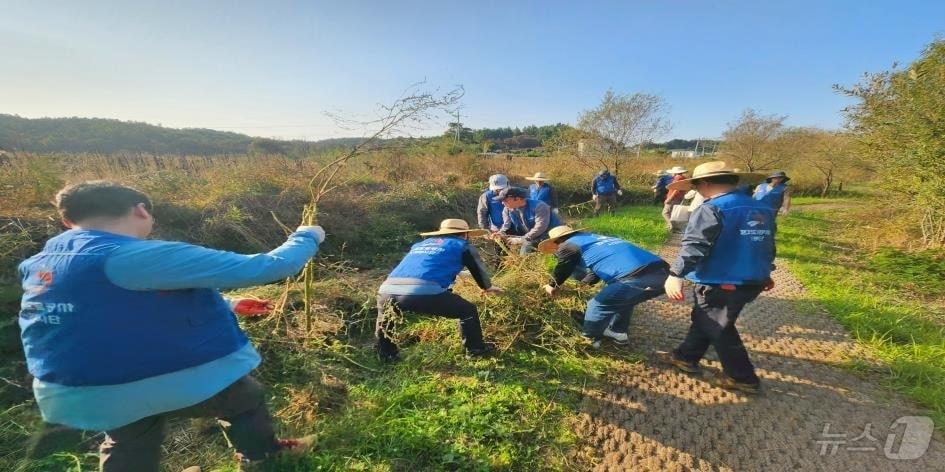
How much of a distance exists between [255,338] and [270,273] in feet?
6.78

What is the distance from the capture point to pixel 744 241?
2.80 meters

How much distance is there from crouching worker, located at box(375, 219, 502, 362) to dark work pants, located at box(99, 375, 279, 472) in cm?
139

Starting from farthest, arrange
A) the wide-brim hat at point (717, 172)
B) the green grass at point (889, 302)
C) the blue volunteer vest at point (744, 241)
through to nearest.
Answer: the green grass at point (889, 302) < the wide-brim hat at point (717, 172) < the blue volunteer vest at point (744, 241)

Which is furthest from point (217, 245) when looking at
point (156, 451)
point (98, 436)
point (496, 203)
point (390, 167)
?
point (390, 167)

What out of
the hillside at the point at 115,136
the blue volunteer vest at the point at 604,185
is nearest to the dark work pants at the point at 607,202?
the blue volunteer vest at the point at 604,185

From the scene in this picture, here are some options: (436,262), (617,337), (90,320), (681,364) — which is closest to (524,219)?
(617,337)

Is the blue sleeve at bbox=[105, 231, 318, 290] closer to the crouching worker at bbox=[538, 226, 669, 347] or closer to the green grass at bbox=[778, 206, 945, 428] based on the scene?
the crouching worker at bbox=[538, 226, 669, 347]

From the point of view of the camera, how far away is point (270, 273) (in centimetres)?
180

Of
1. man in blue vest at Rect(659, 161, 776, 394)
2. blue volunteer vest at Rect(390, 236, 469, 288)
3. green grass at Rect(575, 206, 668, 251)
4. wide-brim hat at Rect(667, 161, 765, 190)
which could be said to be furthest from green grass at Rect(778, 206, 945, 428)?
blue volunteer vest at Rect(390, 236, 469, 288)

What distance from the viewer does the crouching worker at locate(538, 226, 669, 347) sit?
11.3 ft

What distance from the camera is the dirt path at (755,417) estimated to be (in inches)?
94.6

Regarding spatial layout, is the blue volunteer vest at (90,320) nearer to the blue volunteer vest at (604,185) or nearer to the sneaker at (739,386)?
the sneaker at (739,386)

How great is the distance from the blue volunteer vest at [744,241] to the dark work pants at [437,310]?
2.06 meters

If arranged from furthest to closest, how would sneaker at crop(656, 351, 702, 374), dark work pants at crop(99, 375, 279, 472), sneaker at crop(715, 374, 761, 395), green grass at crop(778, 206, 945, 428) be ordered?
sneaker at crop(656, 351, 702, 374) → green grass at crop(778, 206, 945, 428) → sneaker at crop(715, 374, 761, 395) → dark work pants at crop(99, 375, 279, 472)
